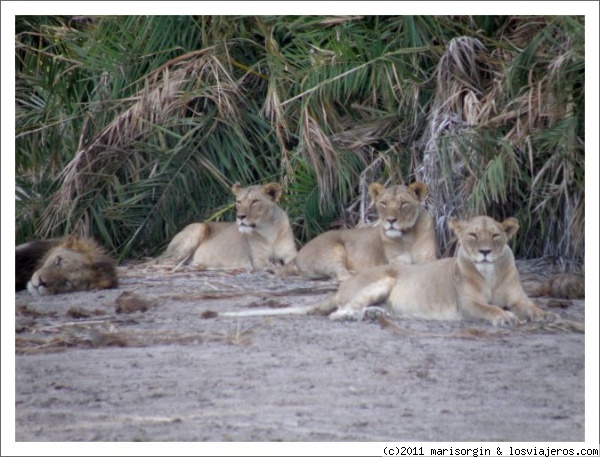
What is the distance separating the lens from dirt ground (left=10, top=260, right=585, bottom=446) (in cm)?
645

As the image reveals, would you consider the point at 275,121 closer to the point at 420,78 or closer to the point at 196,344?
the point at 420,78

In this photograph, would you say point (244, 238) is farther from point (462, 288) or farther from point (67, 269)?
point (462, 288)

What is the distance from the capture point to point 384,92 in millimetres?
10500

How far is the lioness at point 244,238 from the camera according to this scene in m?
10.3

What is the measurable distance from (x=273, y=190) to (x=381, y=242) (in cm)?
115

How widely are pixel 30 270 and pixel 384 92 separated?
3.21m

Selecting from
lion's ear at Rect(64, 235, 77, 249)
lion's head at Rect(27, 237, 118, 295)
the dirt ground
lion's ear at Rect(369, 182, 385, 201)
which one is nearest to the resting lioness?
the dirt ground

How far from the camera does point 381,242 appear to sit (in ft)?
32.0

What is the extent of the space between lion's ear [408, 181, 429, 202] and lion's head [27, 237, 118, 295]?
2344mm

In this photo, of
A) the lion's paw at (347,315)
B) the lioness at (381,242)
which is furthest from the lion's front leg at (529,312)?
the lioness at (381,242)

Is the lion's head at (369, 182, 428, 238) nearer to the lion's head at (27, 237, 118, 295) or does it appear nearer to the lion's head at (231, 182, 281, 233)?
the lion's head at (231, 182, 281, 233)

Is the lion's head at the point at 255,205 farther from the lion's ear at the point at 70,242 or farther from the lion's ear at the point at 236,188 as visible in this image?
the lion's ear at the point at 70,242

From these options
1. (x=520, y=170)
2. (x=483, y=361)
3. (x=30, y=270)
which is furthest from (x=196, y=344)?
(x=520, y=170)

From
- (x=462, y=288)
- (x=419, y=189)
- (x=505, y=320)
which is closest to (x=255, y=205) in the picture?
(x=419, y=189)
